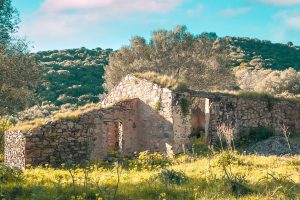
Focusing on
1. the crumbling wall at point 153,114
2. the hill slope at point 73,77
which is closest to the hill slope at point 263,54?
the hill slope at point 73,77

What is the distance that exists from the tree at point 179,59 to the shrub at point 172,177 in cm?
2332

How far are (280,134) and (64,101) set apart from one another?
2781 centimetres

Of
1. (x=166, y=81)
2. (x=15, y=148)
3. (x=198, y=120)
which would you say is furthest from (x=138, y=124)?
(x=15, y=148)

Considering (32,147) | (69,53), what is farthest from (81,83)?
(32,147)

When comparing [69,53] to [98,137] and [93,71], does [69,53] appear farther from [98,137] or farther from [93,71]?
[98,137]

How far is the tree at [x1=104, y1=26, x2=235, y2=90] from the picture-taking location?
33.9 m

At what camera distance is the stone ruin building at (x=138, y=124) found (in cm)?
1495

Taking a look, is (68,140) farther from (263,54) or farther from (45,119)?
(263,54)

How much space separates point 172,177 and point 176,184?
1.62 feet

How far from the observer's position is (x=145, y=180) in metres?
10.2

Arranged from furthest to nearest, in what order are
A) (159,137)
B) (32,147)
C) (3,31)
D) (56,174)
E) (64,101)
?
1. (64,101)
2. (159,137)
3. (3,31)
4. (32,147)
5. (56,174)

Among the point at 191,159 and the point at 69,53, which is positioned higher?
the point at 69,53

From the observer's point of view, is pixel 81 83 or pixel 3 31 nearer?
pixel 3 31

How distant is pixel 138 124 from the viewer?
1822 cm
